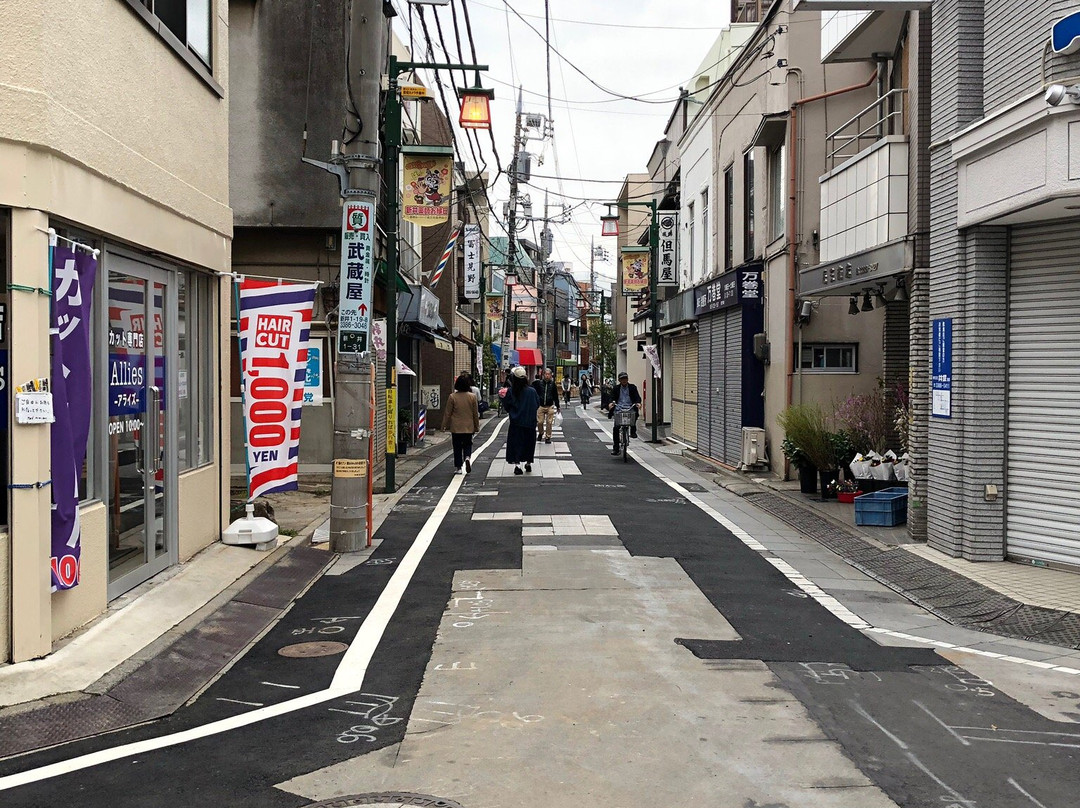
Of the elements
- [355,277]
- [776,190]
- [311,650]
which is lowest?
[311,650]

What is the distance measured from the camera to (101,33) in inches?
291

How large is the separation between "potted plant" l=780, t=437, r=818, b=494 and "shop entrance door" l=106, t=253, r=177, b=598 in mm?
9895

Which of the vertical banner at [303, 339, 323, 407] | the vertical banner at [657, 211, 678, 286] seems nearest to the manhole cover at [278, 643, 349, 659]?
the vertical banner at [303, 339, 323, 407]

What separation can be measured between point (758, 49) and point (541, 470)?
30.9 feet

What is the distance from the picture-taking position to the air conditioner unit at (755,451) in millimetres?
19281

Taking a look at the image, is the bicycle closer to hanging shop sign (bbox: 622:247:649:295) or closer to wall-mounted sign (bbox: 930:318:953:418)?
wall-mounted sign (bbox: 930:318:953:418)

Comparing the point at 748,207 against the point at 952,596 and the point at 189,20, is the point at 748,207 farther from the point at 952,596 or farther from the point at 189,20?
the point at 189,20

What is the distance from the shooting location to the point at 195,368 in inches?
405

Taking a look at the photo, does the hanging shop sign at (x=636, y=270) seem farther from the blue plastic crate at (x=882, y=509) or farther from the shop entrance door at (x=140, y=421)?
the shop entrance door at (x=140, y=421)

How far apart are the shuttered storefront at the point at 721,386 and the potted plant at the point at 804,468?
14.1 feet

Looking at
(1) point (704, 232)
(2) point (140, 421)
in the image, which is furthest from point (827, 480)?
(1) point (704, 232)

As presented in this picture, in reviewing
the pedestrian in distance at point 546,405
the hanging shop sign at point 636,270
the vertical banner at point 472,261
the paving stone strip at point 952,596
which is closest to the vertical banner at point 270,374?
the paving stone strip at point 952,596

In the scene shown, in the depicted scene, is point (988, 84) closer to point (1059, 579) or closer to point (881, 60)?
point (1059, 579)

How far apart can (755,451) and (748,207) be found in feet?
18.7
